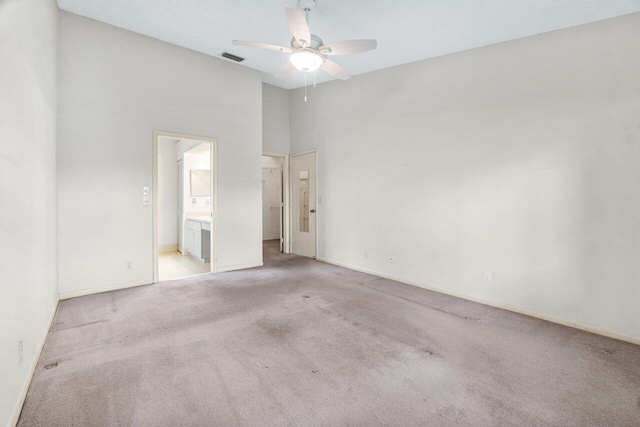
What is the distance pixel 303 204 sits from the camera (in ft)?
20.7

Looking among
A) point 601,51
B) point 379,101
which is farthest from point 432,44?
point 601,51

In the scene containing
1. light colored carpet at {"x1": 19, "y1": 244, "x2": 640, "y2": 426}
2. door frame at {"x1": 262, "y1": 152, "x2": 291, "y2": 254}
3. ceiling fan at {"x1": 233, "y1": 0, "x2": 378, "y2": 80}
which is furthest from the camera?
door frame at {"x1": 262, "y1": 152, "x2": 291, "y2": 254}

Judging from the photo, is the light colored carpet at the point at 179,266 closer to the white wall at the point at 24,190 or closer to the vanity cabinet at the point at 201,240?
the vanity cabinet at the point at 201,240

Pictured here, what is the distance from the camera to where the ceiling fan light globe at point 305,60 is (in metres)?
3.01

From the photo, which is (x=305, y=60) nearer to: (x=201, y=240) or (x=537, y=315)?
(x=537, y=315)

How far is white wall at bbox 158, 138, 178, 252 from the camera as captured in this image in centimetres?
Answer: 689

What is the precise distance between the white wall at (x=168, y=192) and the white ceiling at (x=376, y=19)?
129 inches

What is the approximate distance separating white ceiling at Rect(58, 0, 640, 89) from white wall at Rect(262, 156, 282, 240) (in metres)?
4.67

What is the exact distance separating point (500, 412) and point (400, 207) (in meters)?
2.97

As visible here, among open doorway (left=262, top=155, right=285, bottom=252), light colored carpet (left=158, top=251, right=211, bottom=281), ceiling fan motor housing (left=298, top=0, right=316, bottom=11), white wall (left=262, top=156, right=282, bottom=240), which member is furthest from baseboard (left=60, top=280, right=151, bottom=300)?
white wall (left=262, top=156, right=282, bottom=240)

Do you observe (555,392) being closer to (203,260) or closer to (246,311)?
(246,311)

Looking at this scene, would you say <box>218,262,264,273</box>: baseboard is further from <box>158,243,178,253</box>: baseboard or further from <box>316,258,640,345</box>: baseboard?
<box>158,243,178,253</box>: baseboard

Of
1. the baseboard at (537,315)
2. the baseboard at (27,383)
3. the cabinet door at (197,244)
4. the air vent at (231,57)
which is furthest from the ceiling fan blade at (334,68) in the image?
the cabinet door at (197,244)

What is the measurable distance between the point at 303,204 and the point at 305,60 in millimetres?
3506
